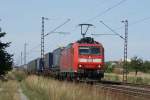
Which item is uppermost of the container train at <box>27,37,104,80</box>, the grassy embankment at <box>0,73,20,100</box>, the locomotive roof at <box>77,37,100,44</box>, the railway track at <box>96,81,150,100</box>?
the locomotive roof at <box>77,37,100,44</box>


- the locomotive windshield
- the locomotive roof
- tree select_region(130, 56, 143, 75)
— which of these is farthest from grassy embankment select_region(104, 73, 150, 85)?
tree select_region(130, 56, 143, 75)

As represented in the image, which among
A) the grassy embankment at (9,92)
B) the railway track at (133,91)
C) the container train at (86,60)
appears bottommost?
the grassy embankment at (9,92)

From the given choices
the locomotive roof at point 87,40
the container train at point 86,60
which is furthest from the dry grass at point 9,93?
the locomotive roof at point 87,40

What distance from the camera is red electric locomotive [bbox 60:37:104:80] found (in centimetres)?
4056

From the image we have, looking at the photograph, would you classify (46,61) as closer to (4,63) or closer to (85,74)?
(4,63)

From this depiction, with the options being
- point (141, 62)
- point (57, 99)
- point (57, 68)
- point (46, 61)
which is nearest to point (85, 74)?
point (57, 68)

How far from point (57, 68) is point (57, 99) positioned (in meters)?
31.1

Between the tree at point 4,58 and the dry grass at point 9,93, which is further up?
the tree at point 4,58

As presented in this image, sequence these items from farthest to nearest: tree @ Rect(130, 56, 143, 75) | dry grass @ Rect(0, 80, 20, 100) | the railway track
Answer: tree @ Rect(130, 56, 143, 75) < dry grass @ Rect(0, 80, 20, 100) < the railway track

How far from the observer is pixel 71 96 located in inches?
877

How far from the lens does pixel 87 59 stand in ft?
135

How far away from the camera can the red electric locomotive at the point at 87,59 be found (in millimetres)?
40562

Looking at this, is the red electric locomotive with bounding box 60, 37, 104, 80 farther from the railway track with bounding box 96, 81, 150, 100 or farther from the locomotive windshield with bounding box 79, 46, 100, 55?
the railway track with bounding box 96, 81, 150, 100

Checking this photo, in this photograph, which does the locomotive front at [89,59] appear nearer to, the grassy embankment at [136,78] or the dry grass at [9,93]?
the dry grass at [9,93]
